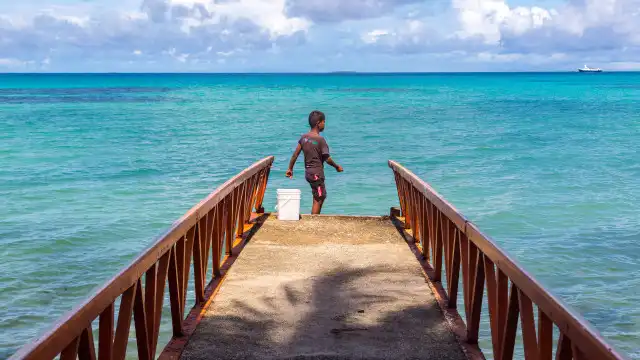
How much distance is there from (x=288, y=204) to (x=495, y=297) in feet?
18.8

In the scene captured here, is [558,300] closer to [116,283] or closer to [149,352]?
[116,283]

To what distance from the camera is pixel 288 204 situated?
10.1 meters

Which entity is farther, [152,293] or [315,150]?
[315,150]

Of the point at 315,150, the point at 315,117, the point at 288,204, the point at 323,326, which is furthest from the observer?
the point at 315,150

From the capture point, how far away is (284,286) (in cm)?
670

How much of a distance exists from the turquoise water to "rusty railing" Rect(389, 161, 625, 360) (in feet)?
5.81

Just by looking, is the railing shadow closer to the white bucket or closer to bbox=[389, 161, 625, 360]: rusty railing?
bbox=[389, 161, 625, 360]: rusty railing

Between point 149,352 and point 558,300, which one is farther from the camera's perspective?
point 149,352

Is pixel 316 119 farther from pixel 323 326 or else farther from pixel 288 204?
pixel 323 326

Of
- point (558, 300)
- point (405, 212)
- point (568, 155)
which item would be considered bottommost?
point (568, 155)

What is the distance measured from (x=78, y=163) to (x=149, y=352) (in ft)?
75.5

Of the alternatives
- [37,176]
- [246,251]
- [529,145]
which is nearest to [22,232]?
[246,251]

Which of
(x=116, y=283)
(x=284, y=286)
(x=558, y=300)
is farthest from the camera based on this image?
(x=284, y=286)

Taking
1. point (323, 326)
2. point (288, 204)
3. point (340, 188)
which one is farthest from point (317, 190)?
point (340, 188)
